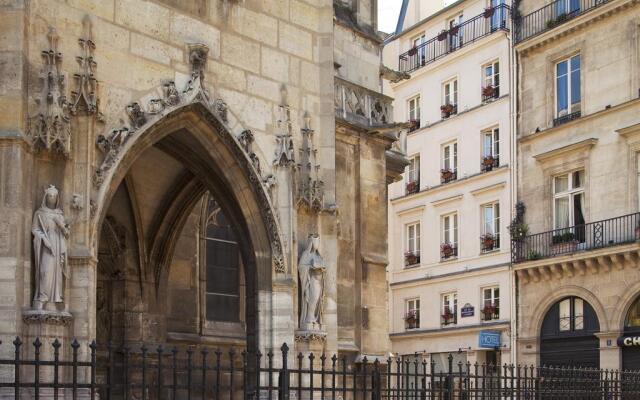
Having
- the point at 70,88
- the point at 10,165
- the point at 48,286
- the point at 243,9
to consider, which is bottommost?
the point at 48,286

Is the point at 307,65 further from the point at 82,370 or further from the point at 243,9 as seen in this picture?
the point at 82,370

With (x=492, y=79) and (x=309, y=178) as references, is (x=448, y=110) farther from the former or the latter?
(x=309, y=178)

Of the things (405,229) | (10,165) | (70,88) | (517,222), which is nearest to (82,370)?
(10,165)

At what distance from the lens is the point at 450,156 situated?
34000mm

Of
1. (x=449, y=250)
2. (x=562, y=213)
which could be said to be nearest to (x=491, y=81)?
(x=449, y=250)

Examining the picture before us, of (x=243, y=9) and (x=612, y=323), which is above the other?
(x=243, y=9)

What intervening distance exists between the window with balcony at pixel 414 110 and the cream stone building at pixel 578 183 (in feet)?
16.2

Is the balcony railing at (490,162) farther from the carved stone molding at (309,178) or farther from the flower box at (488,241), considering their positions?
the carved stone molding at (309,178)

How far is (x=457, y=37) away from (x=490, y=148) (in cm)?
387

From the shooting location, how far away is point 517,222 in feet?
99.6

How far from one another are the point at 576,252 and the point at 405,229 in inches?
337

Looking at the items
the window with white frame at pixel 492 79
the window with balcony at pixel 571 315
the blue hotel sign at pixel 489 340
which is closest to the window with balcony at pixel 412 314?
the blue hotel sign at pixel 489 340

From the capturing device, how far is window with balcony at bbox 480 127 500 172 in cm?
3209

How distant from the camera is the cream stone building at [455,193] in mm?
31750
